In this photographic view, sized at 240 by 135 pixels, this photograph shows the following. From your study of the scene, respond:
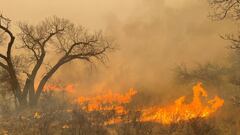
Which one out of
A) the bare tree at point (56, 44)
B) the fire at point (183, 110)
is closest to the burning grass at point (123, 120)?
the fire at point (183, 110)

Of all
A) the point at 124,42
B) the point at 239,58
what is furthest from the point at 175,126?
the point at 124,42

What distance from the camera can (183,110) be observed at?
18.8 m

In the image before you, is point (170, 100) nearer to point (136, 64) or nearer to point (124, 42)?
point (136, 64)

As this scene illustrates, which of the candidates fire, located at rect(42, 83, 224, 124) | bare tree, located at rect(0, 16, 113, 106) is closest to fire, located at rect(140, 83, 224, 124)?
fire, located at rect(42, 83, 224, 124)

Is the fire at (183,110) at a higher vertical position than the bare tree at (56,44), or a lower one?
lower

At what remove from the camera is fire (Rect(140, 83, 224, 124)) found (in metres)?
18.0

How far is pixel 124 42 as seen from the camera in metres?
37.2

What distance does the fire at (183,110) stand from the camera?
18.0 meters

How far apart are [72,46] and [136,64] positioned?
684 centimetres

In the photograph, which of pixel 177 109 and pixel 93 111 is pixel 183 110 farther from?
pixel 93 111

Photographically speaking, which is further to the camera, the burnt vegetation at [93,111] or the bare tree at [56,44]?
the bare tree at [56,44]

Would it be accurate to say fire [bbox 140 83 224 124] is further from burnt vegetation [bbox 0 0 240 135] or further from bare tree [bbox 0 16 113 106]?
bare tree [bbox 0 16 113 106]

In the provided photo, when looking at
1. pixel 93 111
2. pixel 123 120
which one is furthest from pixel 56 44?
pixel 123 120

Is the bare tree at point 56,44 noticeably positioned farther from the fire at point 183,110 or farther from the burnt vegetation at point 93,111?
the fire at point 183,110
